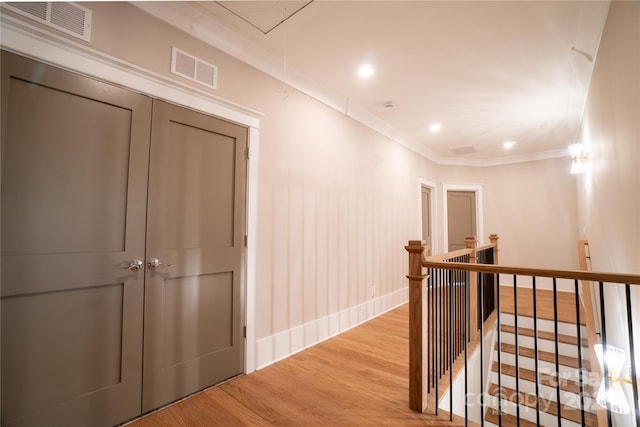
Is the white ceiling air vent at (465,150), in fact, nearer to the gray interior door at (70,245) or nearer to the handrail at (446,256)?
the handrail at (446,256)

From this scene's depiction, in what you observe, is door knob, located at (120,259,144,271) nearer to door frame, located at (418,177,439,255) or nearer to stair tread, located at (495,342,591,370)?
stair tread, located at (495,342,591,370)

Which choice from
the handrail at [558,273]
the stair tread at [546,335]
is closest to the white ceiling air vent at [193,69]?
the handrail at [558,273]

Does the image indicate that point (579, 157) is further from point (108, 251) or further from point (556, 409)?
point (108, 251)

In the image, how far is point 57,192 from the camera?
1.61 meters

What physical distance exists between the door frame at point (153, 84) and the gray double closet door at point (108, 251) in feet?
0.21

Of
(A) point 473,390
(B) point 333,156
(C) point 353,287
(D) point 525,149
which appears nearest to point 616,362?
(A) point 473,390

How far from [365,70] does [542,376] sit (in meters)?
4.23

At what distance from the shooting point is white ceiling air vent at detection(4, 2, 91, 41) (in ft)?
5.00

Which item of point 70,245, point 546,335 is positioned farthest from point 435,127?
point 70,245

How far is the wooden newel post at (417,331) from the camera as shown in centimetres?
197

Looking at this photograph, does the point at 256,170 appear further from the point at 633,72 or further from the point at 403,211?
the point at 403,211

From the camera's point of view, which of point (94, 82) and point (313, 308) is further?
point (313, 308)

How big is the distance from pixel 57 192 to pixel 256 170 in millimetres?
1339

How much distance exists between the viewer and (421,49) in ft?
8.46
